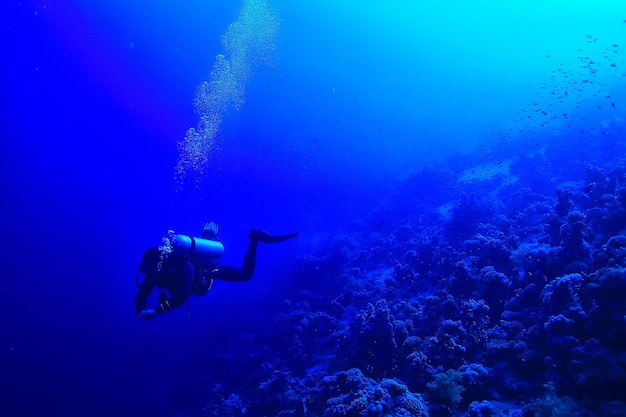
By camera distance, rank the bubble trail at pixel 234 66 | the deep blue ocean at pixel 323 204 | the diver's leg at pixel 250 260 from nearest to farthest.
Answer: the deep blue ocean at pixel 323 204, the diver's leg at pixel 250 260, the bubble trail at pixel 234 66

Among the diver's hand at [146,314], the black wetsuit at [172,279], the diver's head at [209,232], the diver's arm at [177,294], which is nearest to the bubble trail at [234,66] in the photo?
the diver's head at [209,232]

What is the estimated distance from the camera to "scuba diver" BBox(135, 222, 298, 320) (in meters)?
6.45

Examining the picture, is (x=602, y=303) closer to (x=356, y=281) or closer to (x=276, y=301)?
(x=356, y=281)

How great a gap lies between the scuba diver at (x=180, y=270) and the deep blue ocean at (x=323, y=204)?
337 cm

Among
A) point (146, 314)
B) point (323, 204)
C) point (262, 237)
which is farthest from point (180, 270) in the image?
point (323, 204)

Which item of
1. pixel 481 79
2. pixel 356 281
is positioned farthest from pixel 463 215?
pixel 481 79

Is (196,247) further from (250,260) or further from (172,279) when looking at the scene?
(250,260)

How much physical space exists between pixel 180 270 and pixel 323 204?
3710 centimetres

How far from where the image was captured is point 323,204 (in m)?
43.6

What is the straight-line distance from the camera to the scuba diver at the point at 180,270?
6.45 metres

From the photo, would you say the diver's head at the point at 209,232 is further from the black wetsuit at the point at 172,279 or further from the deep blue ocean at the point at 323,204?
the deep blue ocean at the point at 323,204

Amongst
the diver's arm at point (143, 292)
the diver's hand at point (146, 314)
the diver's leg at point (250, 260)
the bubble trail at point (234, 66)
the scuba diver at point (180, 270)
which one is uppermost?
the bubble trail at point (234, 66)

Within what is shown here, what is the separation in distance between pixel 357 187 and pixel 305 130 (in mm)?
56171

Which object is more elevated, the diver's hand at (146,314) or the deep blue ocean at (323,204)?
the deep blue ocean at (323,204)
